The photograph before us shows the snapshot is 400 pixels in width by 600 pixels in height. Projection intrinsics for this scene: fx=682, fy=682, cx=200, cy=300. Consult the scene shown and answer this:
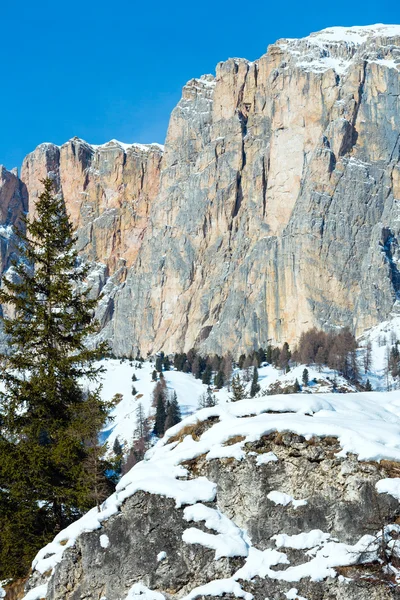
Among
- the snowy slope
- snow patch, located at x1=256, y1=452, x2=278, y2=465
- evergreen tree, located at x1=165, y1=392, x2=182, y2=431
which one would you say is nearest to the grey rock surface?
snow patch, located at x1=256, y1=452, x2=278, y2=465

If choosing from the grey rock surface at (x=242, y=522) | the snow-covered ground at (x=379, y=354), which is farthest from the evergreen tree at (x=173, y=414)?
the grey rock surface at (x=242, y=522)

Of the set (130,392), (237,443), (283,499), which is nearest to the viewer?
(283,499)

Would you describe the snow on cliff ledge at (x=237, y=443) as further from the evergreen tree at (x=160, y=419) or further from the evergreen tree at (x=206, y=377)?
the evergreen tree at (x=206, y=377)

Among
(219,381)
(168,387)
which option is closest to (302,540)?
(168,387)

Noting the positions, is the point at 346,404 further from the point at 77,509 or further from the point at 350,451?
the point at 77,509

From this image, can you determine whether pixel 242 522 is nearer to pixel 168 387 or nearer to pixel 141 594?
pixel 141 594

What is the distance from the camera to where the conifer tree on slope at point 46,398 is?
18031mm

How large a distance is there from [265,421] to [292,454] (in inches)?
36.9

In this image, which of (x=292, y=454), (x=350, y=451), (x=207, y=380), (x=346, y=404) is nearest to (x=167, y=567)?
(x=292, y=454)

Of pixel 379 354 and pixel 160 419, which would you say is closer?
pixel 160 419

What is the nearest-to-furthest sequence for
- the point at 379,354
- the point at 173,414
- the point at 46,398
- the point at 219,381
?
1. the point at 46,398
2. the point at 173,414
3. the point at 219,381
4. the point at 379,354

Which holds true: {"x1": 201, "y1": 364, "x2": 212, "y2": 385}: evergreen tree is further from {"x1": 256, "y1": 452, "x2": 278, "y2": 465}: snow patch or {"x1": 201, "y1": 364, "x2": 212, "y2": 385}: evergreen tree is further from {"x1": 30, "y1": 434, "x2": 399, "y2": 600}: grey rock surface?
{"x1": 256, "y1": 452, "x2": 278, "y2": 465}: snow patch

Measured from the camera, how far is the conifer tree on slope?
18031mm

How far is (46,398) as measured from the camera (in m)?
19.2
